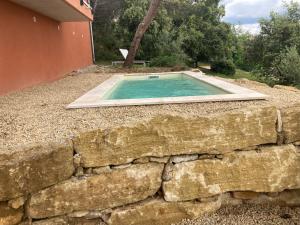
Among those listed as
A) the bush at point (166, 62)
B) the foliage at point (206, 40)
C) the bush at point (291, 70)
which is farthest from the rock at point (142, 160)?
the foliage at point (206, 40)

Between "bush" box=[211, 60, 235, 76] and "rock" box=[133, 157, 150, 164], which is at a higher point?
"bush" box=[211, 60, 235, 76]

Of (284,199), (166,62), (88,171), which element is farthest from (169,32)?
(88,171)

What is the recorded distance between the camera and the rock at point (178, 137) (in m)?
3.39

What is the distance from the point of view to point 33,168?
306 centimetres

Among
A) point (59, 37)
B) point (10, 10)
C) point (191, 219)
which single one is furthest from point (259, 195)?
point (59, 37)

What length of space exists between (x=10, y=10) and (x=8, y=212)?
5324mm

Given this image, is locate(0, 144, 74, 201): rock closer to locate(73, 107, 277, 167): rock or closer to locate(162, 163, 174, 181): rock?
locate(73, 107, 277, 167): rock

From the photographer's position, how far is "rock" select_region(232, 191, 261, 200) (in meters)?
3.90

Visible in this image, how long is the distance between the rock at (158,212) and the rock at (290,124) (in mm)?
1178

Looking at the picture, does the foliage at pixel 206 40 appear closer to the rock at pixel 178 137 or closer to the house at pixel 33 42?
the house at pixel 33 42

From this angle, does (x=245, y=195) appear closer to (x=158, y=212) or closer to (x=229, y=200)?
(x=229, y=200)

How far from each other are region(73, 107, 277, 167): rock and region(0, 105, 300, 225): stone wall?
1 centimetres

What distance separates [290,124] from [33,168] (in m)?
2.91

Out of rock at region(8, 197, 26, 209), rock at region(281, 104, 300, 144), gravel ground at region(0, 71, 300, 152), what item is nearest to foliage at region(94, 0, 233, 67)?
gravel ground at region(0, 71, 300, 152)
